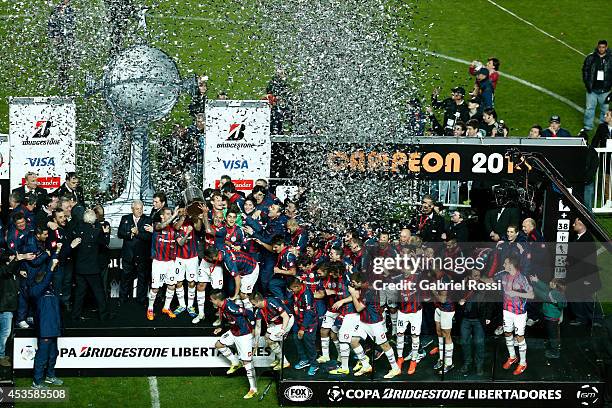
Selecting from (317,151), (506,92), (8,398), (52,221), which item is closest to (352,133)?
(317,151)

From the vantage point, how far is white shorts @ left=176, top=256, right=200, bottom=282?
17.9m

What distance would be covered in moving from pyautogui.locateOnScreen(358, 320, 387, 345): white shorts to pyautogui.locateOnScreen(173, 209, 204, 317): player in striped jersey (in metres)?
2.04

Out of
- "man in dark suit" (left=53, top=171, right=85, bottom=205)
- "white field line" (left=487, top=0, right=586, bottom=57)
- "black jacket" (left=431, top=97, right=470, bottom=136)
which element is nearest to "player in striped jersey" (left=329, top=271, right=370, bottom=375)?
"man in dark suit" (left=53, top=171, right=85, bottom=205)

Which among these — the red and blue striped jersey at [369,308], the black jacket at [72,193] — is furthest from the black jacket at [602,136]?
the black jacket at [72,193]

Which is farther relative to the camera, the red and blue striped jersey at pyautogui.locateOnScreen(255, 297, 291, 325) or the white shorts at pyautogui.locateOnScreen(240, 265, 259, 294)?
the white shorts at pyautogui.locateOnScreen(240, 265, 259, 294)

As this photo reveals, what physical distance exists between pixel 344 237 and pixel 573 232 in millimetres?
2719

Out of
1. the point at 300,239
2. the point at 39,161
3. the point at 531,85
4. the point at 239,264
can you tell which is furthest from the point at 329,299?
the point at 531,85

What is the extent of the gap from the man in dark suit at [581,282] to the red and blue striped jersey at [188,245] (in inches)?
172

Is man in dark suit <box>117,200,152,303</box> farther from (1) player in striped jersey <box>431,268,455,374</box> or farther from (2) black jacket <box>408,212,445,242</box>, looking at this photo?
(1) player in striped jersey <box>431,268,455,374</box>

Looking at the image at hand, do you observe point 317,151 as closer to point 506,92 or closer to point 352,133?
point 352,133

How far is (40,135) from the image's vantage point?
62.9 feet

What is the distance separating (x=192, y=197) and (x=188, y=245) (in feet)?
3.21

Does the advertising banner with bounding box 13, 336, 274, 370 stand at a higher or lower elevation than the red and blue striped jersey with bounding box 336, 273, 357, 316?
lower

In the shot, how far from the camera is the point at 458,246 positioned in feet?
57.7
